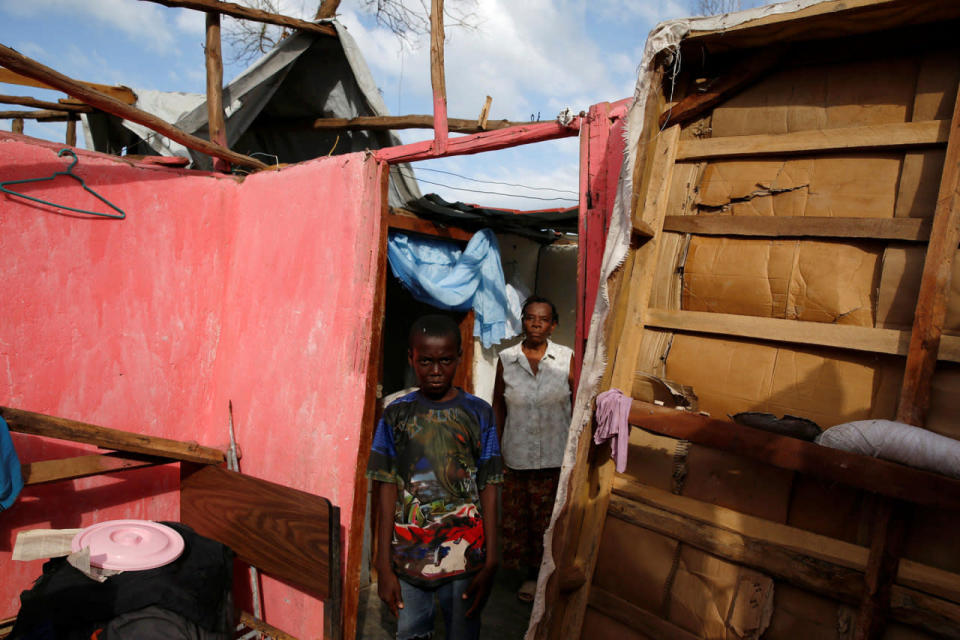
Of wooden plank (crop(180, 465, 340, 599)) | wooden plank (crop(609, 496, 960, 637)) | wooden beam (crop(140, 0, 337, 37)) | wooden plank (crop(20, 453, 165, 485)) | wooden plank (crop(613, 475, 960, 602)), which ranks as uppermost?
wooden beam (crop(140, 0, 337, 37))

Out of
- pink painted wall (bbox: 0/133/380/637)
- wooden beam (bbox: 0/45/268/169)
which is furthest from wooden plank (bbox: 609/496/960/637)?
wooden beam (bbox: 0/45/268/169)

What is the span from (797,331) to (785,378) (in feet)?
0.52

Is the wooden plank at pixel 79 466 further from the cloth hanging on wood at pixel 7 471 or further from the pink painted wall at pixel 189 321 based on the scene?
the pink painted wall at pixel 189 321

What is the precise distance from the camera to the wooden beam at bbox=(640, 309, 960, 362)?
1.57 metres

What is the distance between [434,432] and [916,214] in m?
1.68

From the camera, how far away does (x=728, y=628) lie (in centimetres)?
166

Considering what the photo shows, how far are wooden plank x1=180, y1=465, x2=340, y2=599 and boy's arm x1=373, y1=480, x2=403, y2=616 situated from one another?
0.37m

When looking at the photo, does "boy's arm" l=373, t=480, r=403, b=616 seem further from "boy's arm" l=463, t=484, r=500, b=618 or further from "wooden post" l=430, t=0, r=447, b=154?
"wooden post" l=430, t=0, r=447, b=154

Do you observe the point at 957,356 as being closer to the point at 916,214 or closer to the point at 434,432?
the point at 916,214

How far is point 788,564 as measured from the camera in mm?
1591

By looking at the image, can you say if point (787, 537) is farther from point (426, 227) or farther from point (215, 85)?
point (215, 85)

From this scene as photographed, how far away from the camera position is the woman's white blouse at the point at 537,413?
3.68 meters

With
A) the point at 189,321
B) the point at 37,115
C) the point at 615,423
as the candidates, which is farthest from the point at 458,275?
the point at 37,115

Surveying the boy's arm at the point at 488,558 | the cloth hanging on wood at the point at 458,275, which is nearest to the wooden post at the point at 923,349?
the boy's arm at the point at 488,558
